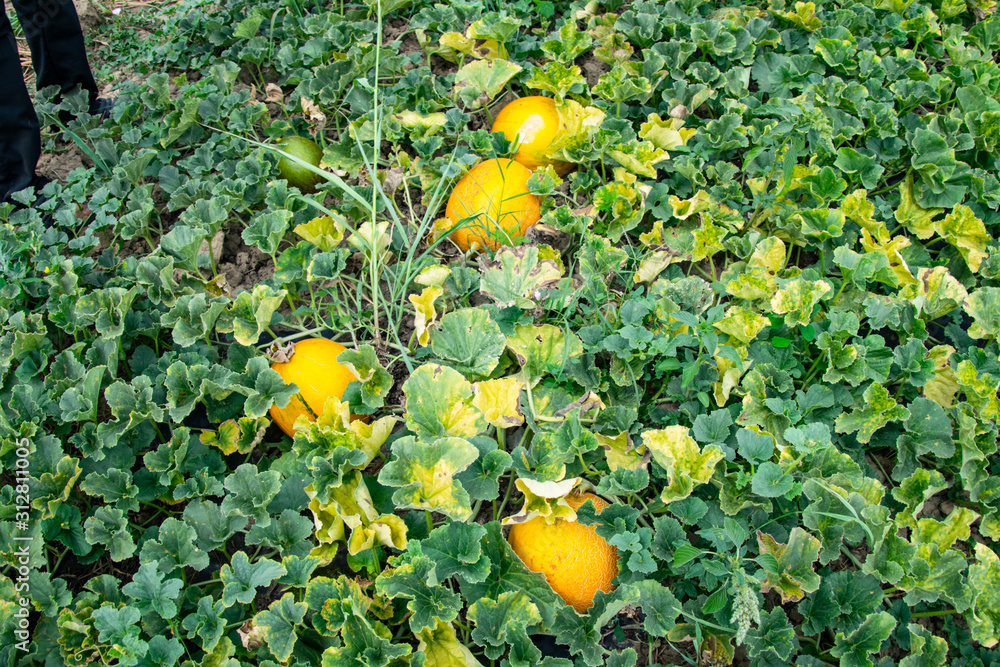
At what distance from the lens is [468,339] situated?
225 centimetres

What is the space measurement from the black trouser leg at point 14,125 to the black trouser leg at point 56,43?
131mm

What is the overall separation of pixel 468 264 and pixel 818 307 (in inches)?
51.5

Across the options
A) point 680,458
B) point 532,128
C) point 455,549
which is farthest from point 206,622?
Answer: point 532,128

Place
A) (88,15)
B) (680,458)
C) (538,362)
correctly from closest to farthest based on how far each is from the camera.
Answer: (680,458) → (538,362) → (88,15)

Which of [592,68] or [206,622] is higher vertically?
[592,68]

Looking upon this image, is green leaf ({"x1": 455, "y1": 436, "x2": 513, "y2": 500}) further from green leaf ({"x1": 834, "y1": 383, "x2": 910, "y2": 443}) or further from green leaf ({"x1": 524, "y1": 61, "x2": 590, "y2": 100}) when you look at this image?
green leaf ({"x1": 524, "y1": 61, "x2": 590, "y2": 100})

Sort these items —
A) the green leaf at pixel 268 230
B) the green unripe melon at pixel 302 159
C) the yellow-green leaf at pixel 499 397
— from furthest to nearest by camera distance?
1. the green unripe melon at pixel 302 159
2. the green leaf at pixel 268 230
3. the yellow-green leaf at pixel 499 397

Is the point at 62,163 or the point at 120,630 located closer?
the point at 120,630

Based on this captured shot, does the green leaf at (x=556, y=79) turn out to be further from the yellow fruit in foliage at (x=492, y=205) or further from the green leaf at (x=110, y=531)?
the green leaf at (x=110, y=531)

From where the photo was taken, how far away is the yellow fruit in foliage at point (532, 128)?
301 centimetres

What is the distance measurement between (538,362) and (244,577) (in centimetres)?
108

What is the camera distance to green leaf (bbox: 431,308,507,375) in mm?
2242

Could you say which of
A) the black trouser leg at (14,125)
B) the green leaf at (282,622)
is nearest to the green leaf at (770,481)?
the green leaf at (282,622)

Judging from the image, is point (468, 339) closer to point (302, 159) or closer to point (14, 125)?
point (302, 159)
